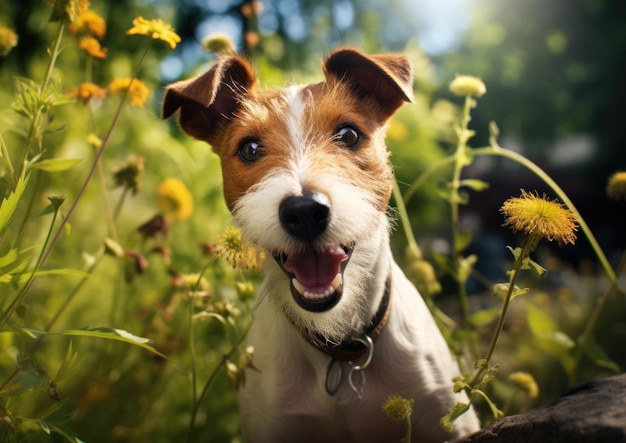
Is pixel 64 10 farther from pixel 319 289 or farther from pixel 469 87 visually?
pixel 469 87

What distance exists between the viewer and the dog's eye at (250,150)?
6.78ft

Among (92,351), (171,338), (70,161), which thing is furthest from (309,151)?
(92,351)

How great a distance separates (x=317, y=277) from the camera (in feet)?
6.08

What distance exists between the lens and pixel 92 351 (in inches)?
126

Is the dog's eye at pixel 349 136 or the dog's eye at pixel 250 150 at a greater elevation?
the dog's eye at pixel 349 136

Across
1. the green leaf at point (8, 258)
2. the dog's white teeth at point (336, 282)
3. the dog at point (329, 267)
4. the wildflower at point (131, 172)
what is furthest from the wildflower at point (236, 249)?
the wildflower at point (131, 172)

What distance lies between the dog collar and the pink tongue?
0.31 meters

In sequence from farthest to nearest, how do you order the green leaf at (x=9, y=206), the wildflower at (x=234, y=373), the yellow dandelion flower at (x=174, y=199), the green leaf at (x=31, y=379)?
the yellow dandelion flower at (x=174, y=199), the wildflower at (x=234, y=373), the green leaf at (x=9, y=206), the green leaf at (x=31, y=379)

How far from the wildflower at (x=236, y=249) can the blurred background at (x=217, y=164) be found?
0.53 m

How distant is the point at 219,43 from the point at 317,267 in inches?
46.2

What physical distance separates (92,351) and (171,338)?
23.8 inches

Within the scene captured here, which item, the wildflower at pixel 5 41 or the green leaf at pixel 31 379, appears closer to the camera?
the green leaf at pixel 31 379

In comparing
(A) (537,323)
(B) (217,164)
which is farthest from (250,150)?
(B) (217,164)

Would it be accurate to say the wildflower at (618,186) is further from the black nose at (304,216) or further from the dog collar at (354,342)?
the black nose at (304,216)
